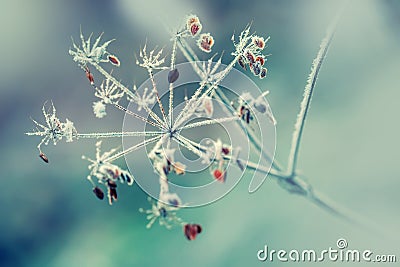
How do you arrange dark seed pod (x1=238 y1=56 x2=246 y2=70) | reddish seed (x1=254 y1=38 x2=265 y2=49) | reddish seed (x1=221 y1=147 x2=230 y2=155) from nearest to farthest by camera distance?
reddish seed (x1=221 y1=147 x2=230 y2=155)
dark seed pod (x1=238 y1=56 x2=246 y2=70)
reddish seed (x1=254 y1=38 x2=265 y2=49)

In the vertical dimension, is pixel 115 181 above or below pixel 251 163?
below

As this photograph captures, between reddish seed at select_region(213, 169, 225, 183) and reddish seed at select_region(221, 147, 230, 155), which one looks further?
reddish seed at select_region(221, 147, 230, 155)

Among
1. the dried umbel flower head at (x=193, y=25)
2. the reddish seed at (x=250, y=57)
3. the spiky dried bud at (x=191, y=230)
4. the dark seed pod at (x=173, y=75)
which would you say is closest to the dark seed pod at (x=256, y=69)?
the reddish seed at (x=250, y=57)

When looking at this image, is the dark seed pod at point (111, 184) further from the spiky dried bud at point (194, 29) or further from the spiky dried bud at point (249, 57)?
the spiky dried bud at point (249, 57)

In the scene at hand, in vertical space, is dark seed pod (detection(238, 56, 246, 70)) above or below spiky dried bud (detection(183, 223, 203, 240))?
above

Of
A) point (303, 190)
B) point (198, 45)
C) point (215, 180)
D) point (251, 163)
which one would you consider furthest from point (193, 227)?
point (198, 45)

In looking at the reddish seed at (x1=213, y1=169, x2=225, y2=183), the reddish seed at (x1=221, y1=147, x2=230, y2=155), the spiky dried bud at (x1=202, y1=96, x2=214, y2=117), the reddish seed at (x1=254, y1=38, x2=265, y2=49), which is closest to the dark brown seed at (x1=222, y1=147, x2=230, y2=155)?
the reddish seed at (x1=221, y1=147, x2=230, y2=155)

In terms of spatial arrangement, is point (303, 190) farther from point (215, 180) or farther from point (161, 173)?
point (161, 173)

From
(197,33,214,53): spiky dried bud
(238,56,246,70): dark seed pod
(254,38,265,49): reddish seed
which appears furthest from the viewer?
(254,38,265,49): reddish seed

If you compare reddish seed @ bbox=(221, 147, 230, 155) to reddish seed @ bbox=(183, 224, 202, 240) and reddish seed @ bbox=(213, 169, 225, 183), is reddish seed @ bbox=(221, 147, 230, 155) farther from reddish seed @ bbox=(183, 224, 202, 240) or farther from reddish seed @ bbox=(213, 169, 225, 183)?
reddish seed @ bbox=(183, 224, 202, 240)
